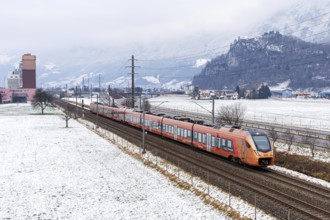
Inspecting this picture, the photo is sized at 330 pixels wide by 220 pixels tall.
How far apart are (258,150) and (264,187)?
608cm

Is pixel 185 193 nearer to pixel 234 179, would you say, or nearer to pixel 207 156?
pixel 234 179

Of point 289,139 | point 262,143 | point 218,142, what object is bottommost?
point 289,139

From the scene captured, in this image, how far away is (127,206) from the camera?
28.4 m

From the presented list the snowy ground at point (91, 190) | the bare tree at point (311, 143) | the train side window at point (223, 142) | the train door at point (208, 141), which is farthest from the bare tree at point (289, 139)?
the snowy ground at point (91, 190)

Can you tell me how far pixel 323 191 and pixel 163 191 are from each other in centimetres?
1128

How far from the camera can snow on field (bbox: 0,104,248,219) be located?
88.6 ft

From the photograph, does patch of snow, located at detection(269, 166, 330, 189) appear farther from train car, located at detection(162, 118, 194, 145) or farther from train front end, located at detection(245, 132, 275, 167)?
train car, located at detection(162, 118, 194, 145)

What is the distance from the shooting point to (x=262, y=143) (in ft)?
124

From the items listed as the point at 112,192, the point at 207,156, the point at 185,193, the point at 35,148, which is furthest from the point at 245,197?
the point at 35,148

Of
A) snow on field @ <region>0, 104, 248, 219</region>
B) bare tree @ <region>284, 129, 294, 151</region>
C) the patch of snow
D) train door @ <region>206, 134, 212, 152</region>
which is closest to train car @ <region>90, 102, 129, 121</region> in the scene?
snow on field @ <region>0, 104, 248, 219</region>

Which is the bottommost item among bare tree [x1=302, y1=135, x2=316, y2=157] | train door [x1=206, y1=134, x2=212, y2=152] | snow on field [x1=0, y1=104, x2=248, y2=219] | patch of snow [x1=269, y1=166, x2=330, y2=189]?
snow on field [x1=0, y1=104, x2=248, y2=219]

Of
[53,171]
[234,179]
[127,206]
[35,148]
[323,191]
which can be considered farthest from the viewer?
[35,148]

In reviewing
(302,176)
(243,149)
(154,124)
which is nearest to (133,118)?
(154,124)

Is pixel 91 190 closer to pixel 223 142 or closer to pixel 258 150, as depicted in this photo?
pixel 258 150
